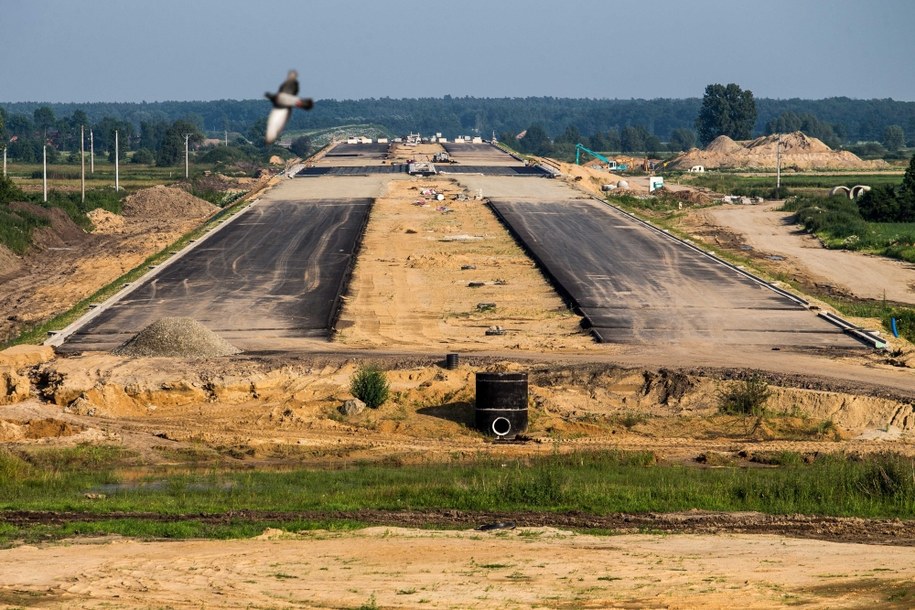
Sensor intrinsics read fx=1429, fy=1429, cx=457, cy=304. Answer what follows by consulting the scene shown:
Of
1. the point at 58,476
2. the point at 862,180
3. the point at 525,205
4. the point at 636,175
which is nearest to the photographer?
the point at 58,476

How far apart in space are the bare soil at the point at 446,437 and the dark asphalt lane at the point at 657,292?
1.55 meters

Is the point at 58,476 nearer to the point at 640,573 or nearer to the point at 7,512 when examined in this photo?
the point at 7,512

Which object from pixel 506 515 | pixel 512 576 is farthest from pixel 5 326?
pixel 512 576

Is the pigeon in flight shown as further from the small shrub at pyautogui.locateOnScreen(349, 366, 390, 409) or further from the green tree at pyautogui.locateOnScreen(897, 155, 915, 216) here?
the green tree at pyautogui.locateOnScreen(897, 155, 915, 216)

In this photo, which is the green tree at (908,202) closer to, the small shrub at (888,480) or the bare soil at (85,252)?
the bare soil at (85,252)

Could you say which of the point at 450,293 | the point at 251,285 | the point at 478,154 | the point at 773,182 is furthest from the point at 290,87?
the point at 478,154

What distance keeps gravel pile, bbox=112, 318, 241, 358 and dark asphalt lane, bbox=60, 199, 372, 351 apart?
2.00m

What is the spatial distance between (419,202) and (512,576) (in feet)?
226

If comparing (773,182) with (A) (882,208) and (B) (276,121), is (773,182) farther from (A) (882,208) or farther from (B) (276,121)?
(B) (276,121)

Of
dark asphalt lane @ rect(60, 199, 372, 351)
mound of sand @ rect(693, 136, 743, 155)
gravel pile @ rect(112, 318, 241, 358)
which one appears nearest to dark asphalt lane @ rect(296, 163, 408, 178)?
dark asphalt lane @ rect(60, 199, 372, 351)

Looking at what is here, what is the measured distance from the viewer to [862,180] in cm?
14025

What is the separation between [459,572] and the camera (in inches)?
730

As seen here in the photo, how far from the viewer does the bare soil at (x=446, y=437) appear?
696 inches

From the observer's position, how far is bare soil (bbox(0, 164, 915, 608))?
58.0 ft
